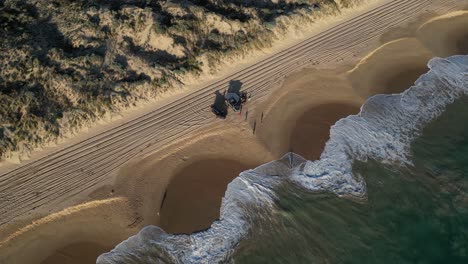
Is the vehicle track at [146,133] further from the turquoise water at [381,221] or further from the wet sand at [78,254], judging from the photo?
the turquoise water at [381,221]

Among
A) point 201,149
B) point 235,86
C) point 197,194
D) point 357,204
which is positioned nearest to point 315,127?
point 357,204

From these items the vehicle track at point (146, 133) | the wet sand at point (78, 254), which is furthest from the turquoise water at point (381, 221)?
the vehicle track at point (146, 133)

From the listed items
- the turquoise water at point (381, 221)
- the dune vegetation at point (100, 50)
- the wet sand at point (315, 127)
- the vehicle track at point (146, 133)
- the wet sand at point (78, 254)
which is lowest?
the turquoise water at point (381, 221)

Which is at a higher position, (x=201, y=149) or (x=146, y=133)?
(x=146, y=133)

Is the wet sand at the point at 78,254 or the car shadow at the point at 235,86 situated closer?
the wet sand at the point at 78,254

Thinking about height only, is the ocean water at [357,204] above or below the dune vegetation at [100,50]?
below

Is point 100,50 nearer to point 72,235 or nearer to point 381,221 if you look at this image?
point 72,235

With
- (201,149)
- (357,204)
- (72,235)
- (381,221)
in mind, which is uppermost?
(201,149)
